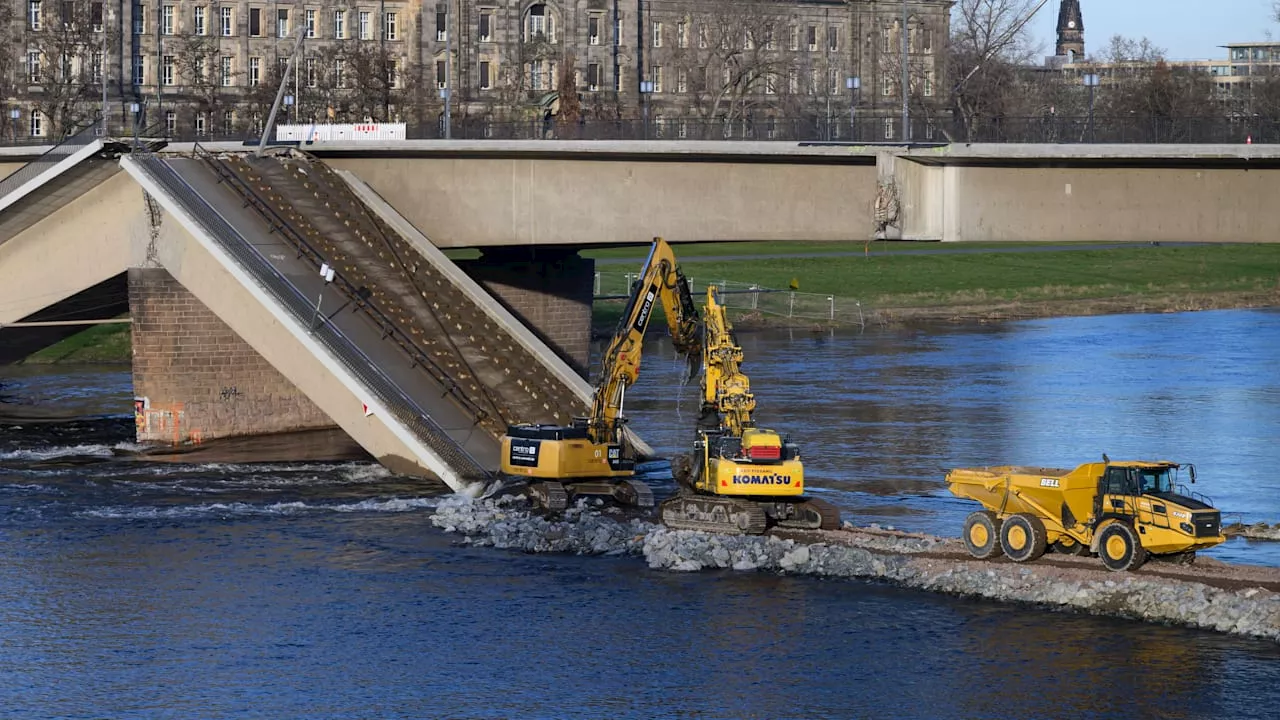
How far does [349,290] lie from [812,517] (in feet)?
51.5

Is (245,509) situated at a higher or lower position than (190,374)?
lower

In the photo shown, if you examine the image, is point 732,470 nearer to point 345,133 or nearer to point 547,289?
point 547,289

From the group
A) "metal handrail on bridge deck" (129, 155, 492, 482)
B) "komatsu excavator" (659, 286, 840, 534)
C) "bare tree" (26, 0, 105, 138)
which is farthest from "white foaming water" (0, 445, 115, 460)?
"bare tree" (26, 0, 105, 138)

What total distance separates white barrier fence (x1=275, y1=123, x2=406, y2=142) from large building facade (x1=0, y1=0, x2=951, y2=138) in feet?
237

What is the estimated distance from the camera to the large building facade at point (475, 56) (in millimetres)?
139750

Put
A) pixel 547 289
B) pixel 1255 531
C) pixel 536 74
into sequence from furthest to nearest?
pixel 536 74 < pixel 547 289 < pixel 1255 531

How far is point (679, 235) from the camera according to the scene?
50188mm

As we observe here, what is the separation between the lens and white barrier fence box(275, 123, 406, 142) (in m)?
53.8

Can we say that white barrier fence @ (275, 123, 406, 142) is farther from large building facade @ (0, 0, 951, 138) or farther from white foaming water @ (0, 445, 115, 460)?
large building facade @ (0, 0, 951, 138)

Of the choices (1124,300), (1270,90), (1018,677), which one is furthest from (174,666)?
(1270,90)

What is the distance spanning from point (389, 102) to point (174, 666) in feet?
338

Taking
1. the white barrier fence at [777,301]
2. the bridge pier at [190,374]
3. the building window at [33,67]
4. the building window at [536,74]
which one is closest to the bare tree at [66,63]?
the building window at [33,67]

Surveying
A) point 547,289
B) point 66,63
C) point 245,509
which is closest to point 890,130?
point 547,289

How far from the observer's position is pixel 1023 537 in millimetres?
34562
